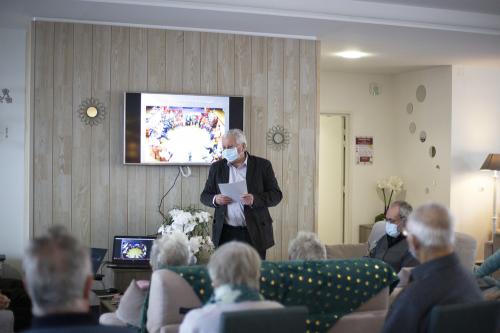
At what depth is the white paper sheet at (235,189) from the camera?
15.0 ft

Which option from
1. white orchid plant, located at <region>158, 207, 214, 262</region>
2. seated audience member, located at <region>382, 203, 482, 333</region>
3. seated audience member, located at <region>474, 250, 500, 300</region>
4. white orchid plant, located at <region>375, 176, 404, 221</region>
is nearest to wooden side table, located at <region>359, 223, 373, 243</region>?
white orchid plant, located at <region>375, 176, 404, 221</region>

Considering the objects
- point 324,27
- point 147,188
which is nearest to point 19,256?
point 147,188

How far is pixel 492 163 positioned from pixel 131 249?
494cm

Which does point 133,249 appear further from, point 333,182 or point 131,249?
point 333,182

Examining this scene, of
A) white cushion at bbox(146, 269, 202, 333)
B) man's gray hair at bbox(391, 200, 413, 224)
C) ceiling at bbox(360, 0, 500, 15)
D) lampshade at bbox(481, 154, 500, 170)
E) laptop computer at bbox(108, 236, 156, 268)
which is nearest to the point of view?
white cushion at bbox(146, 269, 202, 333)

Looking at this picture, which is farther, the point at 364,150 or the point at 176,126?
the point at 364,150

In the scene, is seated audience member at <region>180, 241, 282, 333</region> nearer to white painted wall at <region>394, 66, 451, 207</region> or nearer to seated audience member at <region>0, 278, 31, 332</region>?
seated audience member at <region>0, 278, 31, 332</region>

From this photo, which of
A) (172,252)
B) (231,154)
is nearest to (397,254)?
(231,154)

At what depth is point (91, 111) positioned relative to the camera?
5.94 metres

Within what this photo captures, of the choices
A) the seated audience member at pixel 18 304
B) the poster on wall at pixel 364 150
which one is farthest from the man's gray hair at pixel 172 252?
the poster on wall at pixel 364 150

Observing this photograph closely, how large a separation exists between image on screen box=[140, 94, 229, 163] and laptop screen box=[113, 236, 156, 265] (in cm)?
75

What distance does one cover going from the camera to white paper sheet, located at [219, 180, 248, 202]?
15.0ft

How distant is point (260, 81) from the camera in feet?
21.2

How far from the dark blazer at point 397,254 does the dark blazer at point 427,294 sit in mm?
1708
